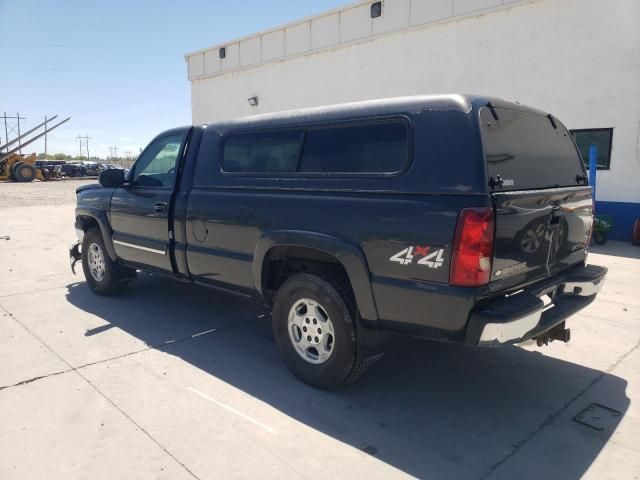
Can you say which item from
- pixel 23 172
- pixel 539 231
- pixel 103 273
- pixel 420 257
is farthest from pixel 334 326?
pixel 23 172

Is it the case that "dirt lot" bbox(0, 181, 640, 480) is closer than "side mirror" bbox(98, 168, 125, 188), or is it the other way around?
"dirt lot" bbox(0, 181, 640, 480)

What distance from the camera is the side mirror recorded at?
16.8 feet

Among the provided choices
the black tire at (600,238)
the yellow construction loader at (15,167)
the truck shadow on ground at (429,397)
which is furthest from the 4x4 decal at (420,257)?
the yellow construction loader at (15,167)

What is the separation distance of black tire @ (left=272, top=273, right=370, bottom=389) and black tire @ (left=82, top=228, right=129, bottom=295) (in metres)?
2.88

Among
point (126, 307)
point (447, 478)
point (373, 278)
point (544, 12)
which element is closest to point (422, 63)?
point (544, 12)

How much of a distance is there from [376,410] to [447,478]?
76 cm

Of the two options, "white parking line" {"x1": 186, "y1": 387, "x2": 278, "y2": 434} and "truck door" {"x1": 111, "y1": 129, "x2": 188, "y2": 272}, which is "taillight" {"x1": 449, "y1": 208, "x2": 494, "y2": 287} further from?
"truck door" {"x1": 111, "y1": 129, "x2": 188, "y2": 272}

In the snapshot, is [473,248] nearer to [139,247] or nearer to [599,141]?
[139,247]

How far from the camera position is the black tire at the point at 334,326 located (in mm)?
3234

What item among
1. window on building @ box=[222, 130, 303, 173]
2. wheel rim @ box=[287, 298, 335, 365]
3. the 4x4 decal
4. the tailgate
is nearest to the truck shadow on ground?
wheel rim @ box=[287, 298, 335, 365]

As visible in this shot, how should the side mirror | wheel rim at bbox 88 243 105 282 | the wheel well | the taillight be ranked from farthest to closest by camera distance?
wheel rim at bbox 88 243 105 282
the side mirror
the wheel well
the taillight

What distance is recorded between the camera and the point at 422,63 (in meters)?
12.8

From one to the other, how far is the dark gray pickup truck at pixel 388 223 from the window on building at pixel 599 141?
7635 mm

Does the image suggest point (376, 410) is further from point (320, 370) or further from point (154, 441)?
point (154, 441)
